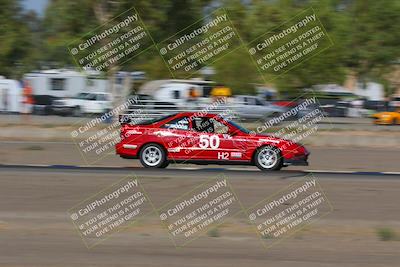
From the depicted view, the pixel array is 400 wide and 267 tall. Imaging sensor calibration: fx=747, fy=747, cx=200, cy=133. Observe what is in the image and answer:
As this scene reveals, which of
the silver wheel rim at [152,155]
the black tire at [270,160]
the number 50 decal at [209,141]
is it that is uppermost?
the silver wheel rim at [152,155]

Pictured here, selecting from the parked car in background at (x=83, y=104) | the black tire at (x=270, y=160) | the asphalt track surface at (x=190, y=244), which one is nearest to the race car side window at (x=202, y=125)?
the black tire at (x=270, y=160)

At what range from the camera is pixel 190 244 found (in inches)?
324

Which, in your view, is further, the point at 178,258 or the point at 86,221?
the point at 86,221

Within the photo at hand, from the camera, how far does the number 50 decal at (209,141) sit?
15.7 meters

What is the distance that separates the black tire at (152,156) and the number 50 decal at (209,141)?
0.82 meters

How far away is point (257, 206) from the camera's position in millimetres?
10789

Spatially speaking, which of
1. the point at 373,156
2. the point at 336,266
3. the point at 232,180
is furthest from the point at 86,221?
the point at 373,156

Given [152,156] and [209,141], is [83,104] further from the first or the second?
[209,141]

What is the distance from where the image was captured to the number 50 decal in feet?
51.5

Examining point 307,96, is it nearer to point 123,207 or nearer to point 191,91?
point 191,91

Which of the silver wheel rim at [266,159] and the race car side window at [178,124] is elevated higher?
the race car side window at [178,124]

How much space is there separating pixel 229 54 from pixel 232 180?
98.9 feet

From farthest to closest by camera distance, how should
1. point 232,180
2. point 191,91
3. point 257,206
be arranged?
1. point 191,91
2. point 232,180
3. point 257,206

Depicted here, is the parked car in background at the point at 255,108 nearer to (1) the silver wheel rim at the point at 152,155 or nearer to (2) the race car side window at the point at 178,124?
(2) the race car side window at the point at 178,124
